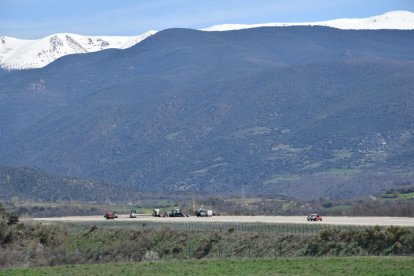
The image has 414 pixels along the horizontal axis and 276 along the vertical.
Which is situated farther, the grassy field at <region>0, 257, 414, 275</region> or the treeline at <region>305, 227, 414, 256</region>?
the treeline at <region>305, 227, 414, 256</region>

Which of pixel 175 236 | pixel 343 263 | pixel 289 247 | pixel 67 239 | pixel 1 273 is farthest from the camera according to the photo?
pixel 67 239

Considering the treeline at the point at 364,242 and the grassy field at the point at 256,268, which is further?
the treeline at the point at 364,242

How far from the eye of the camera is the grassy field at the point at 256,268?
187 ft

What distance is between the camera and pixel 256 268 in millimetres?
60562

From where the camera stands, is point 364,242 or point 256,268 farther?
point 364,242

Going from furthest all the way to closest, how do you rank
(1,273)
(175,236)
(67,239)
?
(67,239) < (175,236) < (1,273)

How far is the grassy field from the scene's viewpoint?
5688 cm

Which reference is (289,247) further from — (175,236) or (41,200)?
(41,200)

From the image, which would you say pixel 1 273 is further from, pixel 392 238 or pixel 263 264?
pixel 392 238

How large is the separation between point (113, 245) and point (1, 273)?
21.3m

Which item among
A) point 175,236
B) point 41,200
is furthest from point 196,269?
point 41,200

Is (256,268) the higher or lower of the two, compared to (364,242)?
lower

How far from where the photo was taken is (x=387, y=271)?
182 ft

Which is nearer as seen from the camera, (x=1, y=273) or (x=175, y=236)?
(x=1, y=273)
